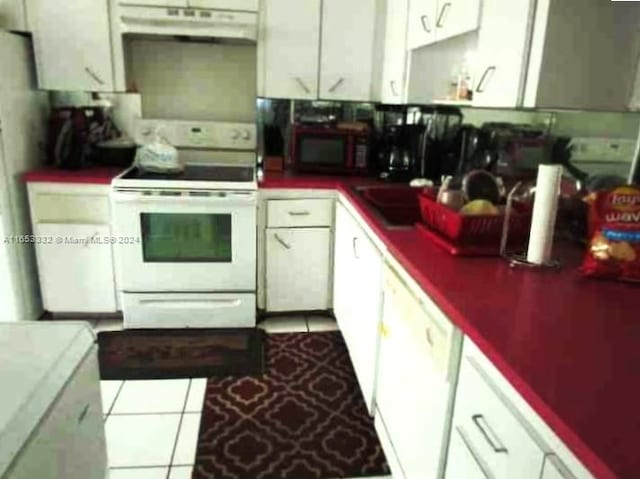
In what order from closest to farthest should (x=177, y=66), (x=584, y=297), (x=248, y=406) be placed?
(x=584, y=297), (x=248, y=406), (x=177, y=66)

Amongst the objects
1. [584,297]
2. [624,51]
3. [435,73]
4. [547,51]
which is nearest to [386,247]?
[584,297]

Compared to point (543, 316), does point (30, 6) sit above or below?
above

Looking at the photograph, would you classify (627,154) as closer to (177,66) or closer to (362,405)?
(362,405)

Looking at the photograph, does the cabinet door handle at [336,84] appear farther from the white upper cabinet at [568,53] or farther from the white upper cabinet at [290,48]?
the white upper cabinet at [568,53]

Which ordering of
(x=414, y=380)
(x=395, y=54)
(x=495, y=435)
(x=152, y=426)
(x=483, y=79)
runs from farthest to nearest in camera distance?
(x=395, y=54)
(x=152, y=426)
(x=483, y=79)
(x=414, y=380)
(x=495, y=435)

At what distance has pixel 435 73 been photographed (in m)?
2.51

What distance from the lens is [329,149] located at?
9.32 feet

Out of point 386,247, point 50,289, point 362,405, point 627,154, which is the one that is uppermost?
point 627,154

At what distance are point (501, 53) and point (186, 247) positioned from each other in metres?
1.82

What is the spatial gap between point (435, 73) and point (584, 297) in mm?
1687

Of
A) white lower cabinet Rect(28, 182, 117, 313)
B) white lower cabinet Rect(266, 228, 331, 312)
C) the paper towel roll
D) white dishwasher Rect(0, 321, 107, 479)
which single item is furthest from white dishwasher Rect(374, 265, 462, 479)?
white lower cabinet Rect(28, 182, 117, 313)

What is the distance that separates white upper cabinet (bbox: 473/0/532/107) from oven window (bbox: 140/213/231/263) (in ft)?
4.81

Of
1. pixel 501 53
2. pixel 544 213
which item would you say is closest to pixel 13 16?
pixel 501 53

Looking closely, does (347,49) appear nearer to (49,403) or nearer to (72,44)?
(72,44)
